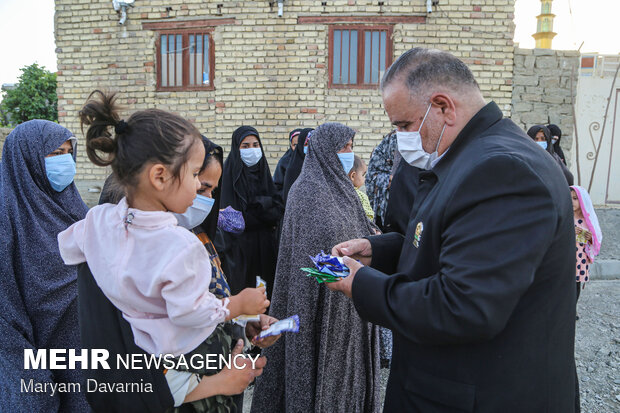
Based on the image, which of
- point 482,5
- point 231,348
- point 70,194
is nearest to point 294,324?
point 231,348

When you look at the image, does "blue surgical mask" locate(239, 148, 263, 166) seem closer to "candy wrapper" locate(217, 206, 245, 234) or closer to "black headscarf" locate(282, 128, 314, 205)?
"black headscarf" locate(282, 128, 314, 205)

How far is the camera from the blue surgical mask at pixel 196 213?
6.18ft

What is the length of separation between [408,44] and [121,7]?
211 inches

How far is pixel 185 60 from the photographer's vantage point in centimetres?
850

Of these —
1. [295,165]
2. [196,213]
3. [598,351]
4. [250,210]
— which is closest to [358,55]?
[295,165]

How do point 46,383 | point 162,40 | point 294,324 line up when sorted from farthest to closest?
point 162,40 < point 46,383 < point 294,324

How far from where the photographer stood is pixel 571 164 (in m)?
8.96

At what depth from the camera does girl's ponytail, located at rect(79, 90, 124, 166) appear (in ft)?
4.48

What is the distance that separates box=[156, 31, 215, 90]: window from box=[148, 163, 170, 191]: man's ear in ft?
24.7

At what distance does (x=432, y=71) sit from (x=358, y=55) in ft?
23.3

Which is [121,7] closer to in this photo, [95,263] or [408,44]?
[408,44]

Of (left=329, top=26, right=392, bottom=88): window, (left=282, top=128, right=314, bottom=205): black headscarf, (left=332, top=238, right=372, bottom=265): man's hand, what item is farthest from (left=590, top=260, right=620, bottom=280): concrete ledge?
(left=332, top=238, right=372, bottom=265): man's hand

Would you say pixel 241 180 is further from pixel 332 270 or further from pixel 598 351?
pixel 598 351

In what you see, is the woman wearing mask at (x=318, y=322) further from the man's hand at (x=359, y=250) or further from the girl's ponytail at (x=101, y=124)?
the girl's ponytail at (x=101, y=124)
